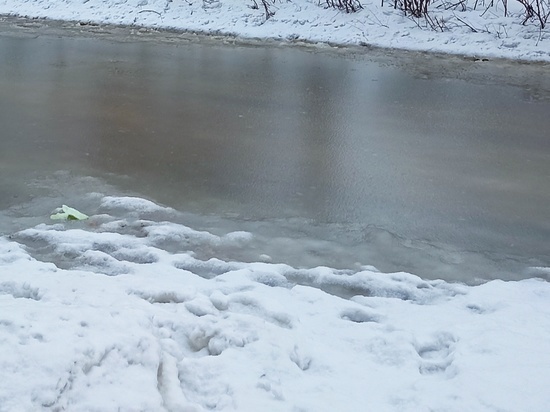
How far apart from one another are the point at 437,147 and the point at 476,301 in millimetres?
3508

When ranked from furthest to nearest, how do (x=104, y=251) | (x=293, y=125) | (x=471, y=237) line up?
(x=293, y=125)
(x=471, y=237)
(x=104, y=251)

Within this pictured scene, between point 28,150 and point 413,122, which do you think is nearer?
point 28,150

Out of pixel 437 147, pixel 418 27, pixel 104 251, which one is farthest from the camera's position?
pixel 418 27

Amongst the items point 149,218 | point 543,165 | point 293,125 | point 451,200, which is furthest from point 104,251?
point 543,165

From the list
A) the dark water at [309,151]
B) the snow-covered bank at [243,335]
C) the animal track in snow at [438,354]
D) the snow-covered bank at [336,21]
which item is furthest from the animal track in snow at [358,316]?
the snow-covered bank at [336,21]

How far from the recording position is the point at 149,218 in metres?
5.83

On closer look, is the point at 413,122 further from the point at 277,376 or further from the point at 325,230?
the point at 277,376

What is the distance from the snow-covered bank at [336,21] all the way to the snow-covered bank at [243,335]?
931 centimetres

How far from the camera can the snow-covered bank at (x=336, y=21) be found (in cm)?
1347

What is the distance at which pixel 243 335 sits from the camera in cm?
390

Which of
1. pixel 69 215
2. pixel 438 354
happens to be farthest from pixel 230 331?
pixel 69 215

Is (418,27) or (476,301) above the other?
(418,27)

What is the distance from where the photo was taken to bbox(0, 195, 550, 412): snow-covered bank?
10.6ft

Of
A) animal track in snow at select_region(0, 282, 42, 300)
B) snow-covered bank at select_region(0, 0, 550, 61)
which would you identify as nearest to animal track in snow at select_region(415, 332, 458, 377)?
animal track in snow at select_region(0, 282, 42, 300)
